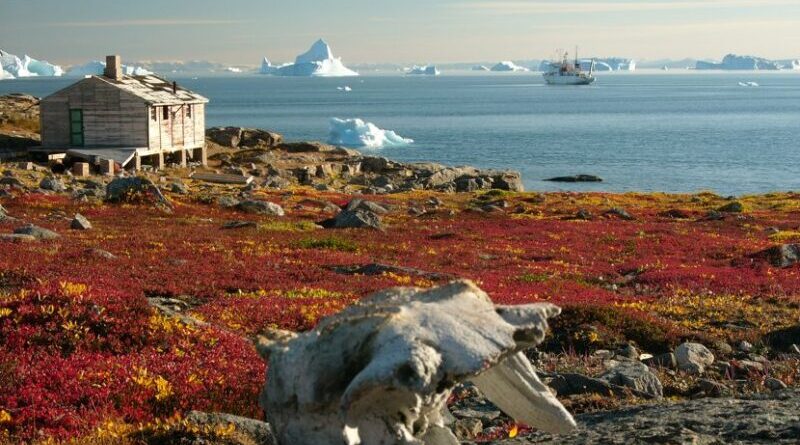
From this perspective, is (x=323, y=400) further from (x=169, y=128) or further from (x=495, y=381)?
(x=169, y=128)

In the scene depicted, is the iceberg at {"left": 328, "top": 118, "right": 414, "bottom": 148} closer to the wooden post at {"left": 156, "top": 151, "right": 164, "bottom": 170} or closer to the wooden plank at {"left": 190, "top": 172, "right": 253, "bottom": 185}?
the wooden post at {"left": 156, "top": 151, "right": 164, "bottom": 170}

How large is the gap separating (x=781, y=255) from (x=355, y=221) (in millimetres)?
15997

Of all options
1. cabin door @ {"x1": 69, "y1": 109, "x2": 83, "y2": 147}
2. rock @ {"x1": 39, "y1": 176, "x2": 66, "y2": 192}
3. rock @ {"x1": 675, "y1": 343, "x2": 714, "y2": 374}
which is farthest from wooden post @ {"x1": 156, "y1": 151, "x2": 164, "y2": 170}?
rock @ {"x1": 675, "y1": 343, "x2": 714, "y2": 374}

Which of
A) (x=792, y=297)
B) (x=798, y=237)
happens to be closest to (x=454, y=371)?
(x=792, y=297)

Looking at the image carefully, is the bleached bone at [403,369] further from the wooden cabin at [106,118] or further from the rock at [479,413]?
the wooden cabin at [106,118]

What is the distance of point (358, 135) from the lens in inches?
5443

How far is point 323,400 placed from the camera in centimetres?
562

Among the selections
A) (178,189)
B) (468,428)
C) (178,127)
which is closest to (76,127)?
(178,127)

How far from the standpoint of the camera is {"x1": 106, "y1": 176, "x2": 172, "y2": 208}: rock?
40.9 m

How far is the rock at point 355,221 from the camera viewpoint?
1424 inches

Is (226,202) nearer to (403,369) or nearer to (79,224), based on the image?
(79,224)

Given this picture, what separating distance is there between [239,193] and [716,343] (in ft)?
141

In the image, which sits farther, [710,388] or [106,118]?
[106,118]

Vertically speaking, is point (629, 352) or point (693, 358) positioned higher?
point (693, 358)
